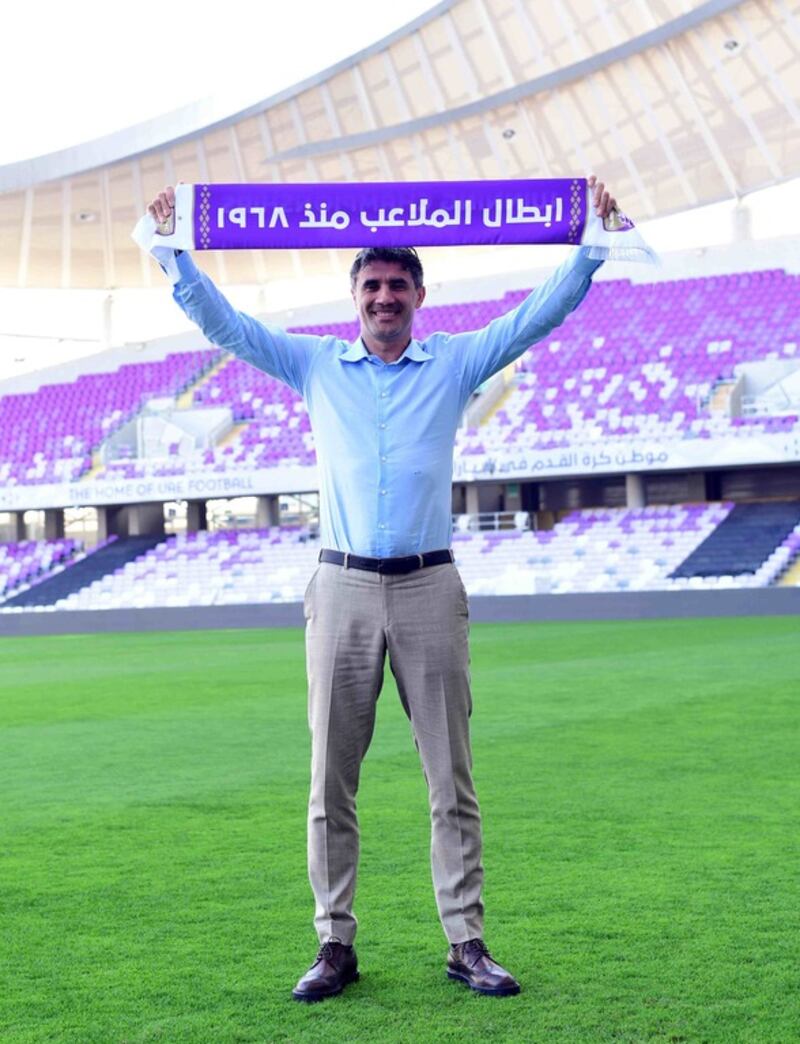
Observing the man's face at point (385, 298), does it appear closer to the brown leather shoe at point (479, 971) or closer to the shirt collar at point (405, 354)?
the shirt collar at point (405, 354)

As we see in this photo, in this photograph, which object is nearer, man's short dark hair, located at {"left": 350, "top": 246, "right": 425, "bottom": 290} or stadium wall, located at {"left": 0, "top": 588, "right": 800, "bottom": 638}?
man's short dark hair, located at {"left": 350, "top": 246, "right": 425, "bottom": 290}

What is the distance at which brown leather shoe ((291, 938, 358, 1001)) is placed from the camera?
405cm

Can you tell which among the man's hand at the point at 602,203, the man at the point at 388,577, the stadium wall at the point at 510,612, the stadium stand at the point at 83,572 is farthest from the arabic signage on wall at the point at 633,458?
the man at the point at 388,577

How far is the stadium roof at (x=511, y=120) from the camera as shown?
3719cm

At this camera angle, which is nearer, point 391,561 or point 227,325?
point 391,561

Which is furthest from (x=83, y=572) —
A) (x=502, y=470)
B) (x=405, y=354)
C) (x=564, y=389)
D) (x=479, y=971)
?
(x=479, y=971)

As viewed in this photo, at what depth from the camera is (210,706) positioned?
12.4 metres

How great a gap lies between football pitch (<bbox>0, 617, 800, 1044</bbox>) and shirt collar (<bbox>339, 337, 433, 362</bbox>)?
1.74m

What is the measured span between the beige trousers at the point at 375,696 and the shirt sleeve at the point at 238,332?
26.2 inches

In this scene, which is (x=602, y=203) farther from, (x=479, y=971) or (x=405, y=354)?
(x=479, y=971)

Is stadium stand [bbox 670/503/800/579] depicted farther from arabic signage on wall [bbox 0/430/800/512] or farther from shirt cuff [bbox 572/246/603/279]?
shirt cuff [bbox 572/246/603/279]

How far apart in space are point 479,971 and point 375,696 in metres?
0.79

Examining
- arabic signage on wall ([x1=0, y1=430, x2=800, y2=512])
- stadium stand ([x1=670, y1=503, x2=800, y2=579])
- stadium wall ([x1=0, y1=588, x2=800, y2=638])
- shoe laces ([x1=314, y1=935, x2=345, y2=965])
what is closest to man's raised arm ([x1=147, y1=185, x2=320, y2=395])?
shoe laces ([x1=314, y1=935, x2=345, y2=965])

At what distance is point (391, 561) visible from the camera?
13.9ft
